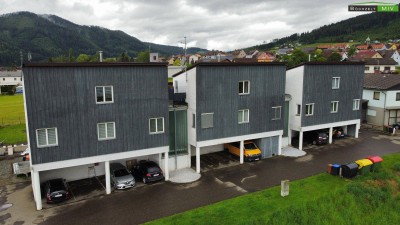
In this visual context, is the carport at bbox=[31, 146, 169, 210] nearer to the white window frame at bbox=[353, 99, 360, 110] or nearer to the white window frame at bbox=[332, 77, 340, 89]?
the white window frame at bbox=[332, 77, 340, 89]

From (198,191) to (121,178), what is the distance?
225 inches

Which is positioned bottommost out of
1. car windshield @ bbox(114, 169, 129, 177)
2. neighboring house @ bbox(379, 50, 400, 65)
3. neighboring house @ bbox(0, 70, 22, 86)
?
car windshield @ bbox(114, 169, 129, 177)

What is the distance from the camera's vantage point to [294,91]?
3106 centimetres

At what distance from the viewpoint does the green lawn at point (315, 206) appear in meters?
17.1

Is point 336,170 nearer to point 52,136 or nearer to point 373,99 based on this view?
point 52,136

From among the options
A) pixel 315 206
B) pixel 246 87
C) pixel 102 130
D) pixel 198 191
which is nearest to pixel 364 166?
pixel 315 206

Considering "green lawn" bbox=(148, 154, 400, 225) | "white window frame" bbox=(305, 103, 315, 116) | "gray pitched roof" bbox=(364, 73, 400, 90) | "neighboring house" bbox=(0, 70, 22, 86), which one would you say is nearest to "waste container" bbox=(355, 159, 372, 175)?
"green lawn" bbox=(148, 154, 400, 225)

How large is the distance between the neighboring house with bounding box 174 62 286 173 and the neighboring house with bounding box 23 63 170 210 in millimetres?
3060

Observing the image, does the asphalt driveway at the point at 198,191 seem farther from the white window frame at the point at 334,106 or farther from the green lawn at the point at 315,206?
the white window frame at the point at 334,106

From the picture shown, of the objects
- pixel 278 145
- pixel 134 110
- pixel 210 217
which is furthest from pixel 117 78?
pixel 278 145

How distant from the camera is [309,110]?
101 ft

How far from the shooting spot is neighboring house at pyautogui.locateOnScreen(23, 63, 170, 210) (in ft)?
59.9

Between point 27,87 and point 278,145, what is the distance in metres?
21.9

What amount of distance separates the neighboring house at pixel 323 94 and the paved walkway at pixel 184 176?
12773 millimetres
